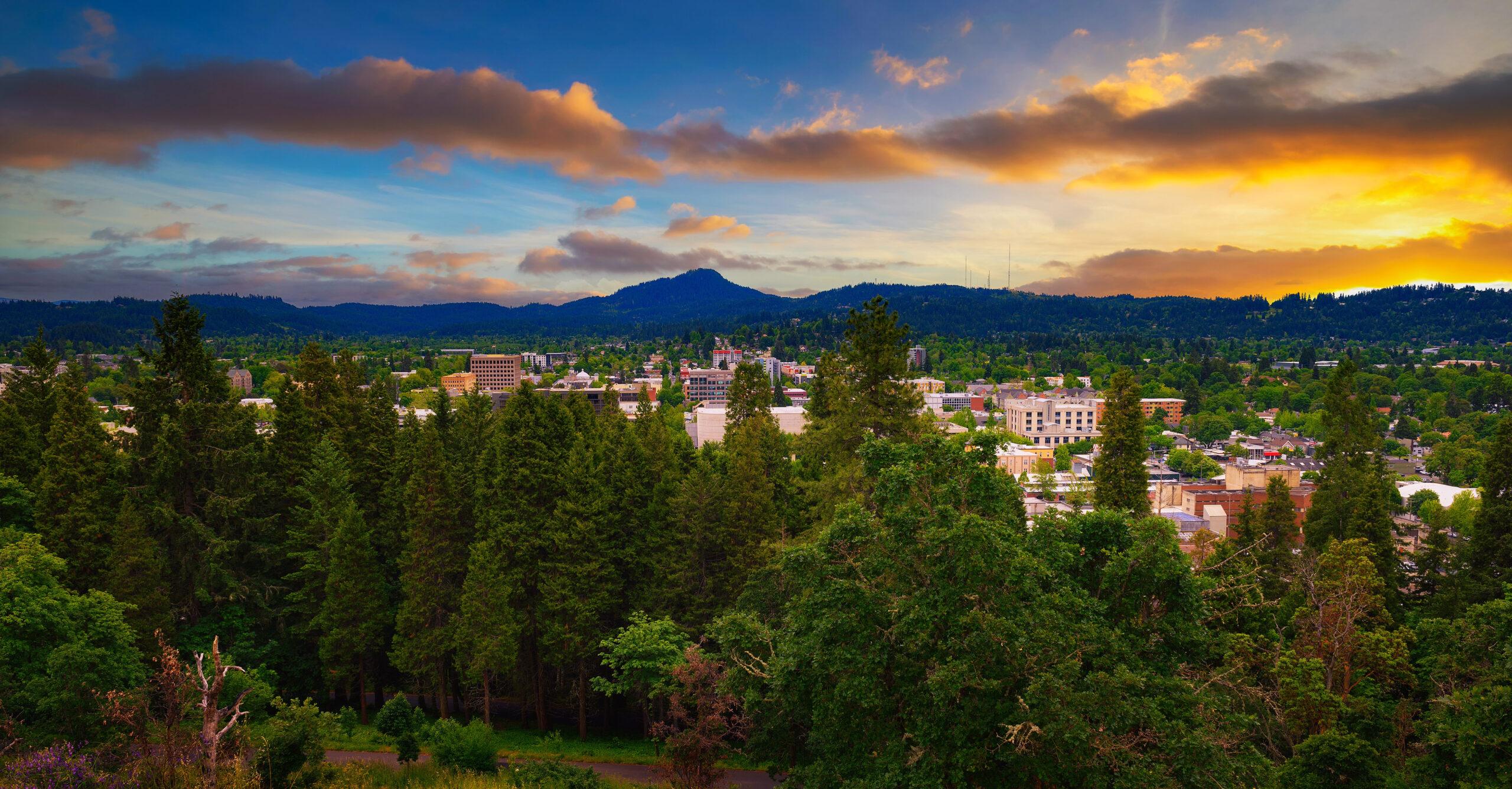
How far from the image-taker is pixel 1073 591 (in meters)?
12.4

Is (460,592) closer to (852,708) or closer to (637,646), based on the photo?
(637,646)

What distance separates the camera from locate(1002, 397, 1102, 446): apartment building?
131 metres

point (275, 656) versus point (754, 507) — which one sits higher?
point (754, 507)

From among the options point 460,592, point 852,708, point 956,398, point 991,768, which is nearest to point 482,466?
point 460,592

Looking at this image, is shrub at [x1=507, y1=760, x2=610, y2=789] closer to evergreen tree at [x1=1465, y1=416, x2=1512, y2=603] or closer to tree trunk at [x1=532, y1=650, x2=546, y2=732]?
tree trunk at [x1=532, y1=650, x2=546, y2=732]

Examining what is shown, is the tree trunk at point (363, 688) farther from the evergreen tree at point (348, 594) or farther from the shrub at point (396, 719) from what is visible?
the shrub at point (396, 719)

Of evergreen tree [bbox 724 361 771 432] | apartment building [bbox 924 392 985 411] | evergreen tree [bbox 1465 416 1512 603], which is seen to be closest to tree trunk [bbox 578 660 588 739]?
evergreen tree [bbox 724 361 771 432]

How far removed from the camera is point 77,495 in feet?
74.6

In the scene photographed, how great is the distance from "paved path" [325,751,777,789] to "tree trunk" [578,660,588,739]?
2.64 metres

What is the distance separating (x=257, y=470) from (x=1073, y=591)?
27399 millimetres

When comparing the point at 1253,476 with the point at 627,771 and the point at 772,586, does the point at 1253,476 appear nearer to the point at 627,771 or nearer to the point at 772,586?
the point at 772,586

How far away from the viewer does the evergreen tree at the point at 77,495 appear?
74.0 ft

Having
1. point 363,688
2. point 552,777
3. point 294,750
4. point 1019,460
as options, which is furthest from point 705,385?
point 294,750

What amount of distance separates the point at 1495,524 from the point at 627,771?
30.7 metres
